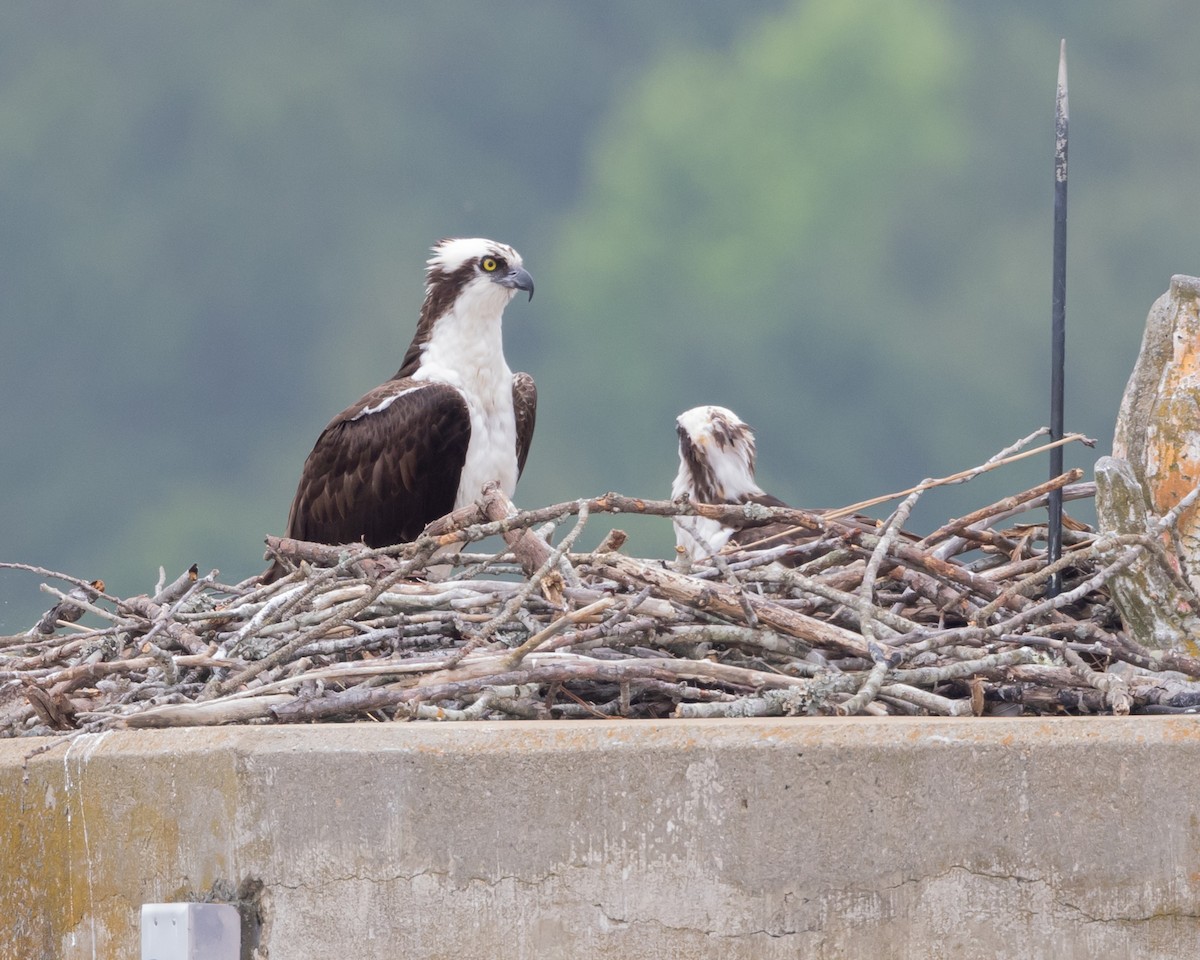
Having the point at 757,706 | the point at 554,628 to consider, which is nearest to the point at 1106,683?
the point at 757,706

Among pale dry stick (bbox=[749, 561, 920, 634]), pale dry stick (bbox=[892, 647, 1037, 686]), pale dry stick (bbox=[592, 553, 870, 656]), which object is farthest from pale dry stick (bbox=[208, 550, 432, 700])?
pale dry stick (bbox=[892, 647, 1037, 686])

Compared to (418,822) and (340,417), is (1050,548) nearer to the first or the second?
(418,822)

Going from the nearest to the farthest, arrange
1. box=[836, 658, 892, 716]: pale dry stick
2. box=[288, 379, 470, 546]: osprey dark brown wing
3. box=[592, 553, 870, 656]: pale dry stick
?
box=[836, 658, 892, 716]: pale dry stick < box=[592, 553, 870, 656]: pale dry stick < box=[288, 379, 470, 546]: osprey dark brown wing

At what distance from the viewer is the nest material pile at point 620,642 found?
11.6ft

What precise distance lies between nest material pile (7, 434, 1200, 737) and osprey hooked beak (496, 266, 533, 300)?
2.38 m

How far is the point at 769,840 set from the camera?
9.84 ft

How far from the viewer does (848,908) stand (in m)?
3.00

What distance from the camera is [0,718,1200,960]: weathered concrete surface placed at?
9.84 feet

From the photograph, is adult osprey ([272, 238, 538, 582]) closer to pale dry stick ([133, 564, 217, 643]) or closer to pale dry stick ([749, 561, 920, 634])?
pale dry stick ([133, 564, 217, 643])

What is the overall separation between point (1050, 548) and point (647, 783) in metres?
1.84

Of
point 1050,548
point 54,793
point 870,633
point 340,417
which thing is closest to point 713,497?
point 340,417

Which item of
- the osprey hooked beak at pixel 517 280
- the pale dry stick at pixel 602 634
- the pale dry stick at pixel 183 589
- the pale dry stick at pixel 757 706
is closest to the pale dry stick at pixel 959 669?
the pale dry stick at pixel 757 706

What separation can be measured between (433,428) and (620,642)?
2.73m

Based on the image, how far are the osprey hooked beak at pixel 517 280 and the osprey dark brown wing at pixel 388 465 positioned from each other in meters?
0.60
